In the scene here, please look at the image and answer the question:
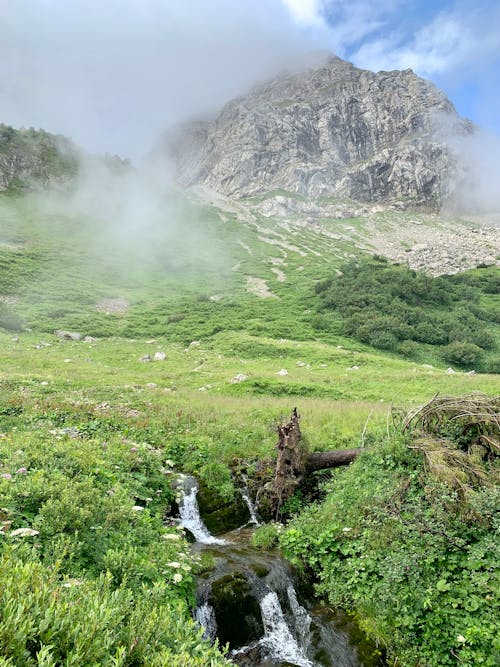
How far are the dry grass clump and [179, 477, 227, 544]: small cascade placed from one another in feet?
20.2

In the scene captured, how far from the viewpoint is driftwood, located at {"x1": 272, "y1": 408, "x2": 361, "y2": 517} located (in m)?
12.4

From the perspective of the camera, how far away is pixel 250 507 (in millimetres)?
12633

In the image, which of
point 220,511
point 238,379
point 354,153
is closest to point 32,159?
point 238,379

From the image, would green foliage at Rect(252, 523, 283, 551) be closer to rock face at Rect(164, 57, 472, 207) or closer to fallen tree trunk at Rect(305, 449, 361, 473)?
fallen tree trunk at Rect(305, 449, 361, 473)

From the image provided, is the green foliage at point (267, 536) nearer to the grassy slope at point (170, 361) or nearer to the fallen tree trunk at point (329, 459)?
the fallen tree trunk at point (329, 459)

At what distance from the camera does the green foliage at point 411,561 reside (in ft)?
23.3

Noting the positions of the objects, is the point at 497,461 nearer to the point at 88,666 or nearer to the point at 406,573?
the point at 406,573

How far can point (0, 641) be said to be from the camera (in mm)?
3047

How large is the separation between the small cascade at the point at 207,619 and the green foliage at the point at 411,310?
39.3 metres

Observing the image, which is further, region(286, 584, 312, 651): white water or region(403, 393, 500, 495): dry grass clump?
region(403, 393, 500, 495): dry grass clump

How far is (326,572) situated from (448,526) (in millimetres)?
3018

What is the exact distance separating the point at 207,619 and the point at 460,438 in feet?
25.1

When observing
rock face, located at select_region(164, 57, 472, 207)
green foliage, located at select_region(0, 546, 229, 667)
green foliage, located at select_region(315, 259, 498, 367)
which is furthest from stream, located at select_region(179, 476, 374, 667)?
rock face, located at select_region(164, 57, 472, 207)

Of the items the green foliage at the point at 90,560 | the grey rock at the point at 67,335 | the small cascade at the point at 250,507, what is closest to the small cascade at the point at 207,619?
the green foliage at the point at 90,560
